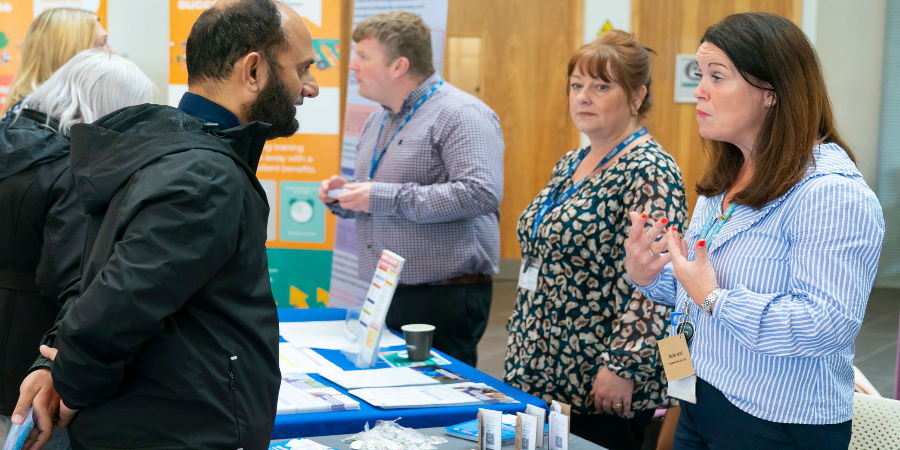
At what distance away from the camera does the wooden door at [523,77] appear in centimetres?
776

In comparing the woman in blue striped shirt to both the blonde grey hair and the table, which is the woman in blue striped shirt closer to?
the table

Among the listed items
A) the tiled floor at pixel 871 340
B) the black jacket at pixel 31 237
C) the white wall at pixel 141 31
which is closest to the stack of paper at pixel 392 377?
the black jacket at pixel 31 237

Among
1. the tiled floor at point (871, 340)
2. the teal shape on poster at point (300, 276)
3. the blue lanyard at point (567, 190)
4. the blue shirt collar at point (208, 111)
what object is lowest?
the tiled floor at point (871, 340)

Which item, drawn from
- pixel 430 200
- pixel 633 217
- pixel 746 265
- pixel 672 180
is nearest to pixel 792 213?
pixel 746 265

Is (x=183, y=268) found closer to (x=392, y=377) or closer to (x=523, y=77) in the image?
(x=392, y=377)

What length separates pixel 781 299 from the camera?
5.64 feet

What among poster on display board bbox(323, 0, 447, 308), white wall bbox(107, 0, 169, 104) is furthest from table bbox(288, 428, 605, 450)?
white wall bbox(107, 0, 169, 104)

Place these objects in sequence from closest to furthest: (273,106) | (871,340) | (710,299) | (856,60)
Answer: (273,106)
(710,299)
(871,340)
(856,60)

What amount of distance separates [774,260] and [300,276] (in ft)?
12.5

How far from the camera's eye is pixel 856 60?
6.89m

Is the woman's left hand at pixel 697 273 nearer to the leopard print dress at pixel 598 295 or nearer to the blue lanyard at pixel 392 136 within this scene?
the leopard print dress at pixel 598 295

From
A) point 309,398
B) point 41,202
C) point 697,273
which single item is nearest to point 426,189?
point 309,398

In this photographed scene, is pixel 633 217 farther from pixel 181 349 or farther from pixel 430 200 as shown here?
pixel 430 200

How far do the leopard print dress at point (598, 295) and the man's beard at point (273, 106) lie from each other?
1.07m
